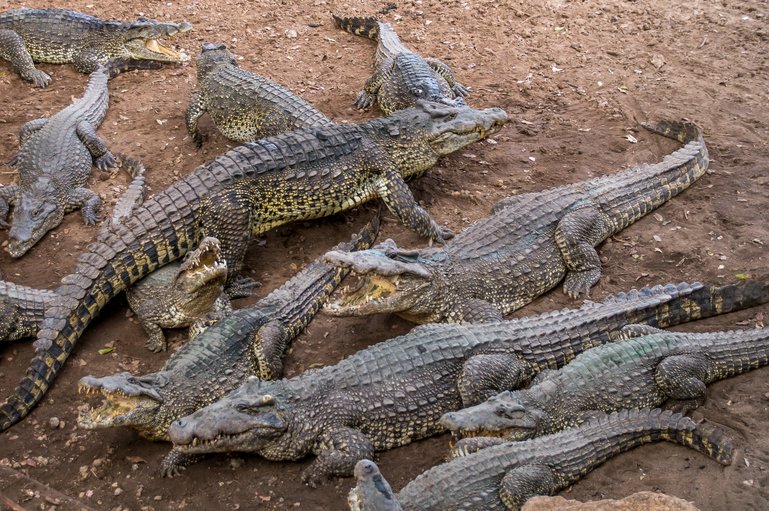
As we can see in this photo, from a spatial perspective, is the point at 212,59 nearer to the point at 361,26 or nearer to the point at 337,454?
the point at 361,26

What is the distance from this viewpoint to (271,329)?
5.35m

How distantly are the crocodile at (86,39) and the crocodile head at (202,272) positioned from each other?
Result: 422 centimetres

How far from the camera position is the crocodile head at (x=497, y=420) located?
4395 mm

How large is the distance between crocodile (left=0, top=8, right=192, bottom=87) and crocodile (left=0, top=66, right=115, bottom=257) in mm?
1137

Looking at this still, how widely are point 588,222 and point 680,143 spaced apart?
1871 millimetres

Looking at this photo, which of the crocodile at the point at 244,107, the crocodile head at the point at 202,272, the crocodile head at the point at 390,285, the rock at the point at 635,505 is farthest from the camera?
the crocodile at the point at 244,107

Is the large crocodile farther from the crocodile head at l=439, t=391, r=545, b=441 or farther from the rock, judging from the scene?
the rock

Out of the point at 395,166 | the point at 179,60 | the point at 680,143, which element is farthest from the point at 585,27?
the point at 179,60

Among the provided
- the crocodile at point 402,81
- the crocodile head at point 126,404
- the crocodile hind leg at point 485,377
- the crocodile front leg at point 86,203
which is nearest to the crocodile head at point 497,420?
the crocodile hind leg at point 485,377

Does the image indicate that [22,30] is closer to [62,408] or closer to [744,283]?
[62,408]

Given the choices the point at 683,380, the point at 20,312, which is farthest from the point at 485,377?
the point at 20,312

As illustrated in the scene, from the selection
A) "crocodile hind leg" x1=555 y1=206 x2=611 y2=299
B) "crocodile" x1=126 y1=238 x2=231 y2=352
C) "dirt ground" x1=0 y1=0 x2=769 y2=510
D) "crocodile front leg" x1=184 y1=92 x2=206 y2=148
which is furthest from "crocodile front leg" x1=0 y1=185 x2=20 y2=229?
"crocodile hind leg" x1=555 y1=206 x2=611 y2=299

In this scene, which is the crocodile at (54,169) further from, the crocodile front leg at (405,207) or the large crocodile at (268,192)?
the crocodile front leg at (405,207)

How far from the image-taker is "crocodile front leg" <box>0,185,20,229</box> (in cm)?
685
